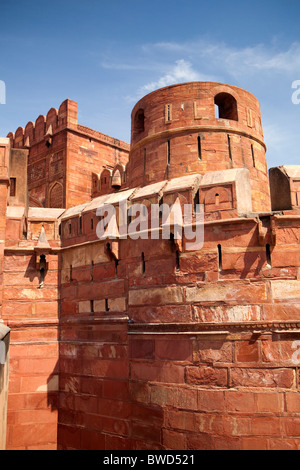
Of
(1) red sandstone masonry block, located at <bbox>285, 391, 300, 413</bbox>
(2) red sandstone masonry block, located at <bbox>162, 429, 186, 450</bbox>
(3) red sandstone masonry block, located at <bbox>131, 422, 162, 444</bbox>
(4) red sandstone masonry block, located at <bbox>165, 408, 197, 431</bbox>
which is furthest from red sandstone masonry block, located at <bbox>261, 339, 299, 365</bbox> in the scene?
(3) red sandstone masonry block, located at <bbox>131, 422, 162, 444</bbox>

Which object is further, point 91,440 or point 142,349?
point 91,440

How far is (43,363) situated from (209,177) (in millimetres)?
5102

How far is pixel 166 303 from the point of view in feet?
22.7

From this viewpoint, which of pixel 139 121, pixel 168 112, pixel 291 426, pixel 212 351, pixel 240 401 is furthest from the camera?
pixel 139 121

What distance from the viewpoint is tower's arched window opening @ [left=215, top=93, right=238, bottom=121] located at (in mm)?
8672

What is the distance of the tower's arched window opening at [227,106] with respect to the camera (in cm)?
867

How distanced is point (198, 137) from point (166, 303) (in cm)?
340

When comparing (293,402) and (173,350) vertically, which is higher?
(173,350)

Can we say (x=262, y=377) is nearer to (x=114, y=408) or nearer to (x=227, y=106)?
(x=114, y=408)

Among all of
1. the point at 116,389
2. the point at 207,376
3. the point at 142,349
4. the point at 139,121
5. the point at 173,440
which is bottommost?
the point at 173,440

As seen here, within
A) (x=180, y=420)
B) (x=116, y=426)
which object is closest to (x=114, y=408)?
(x=116, y=426)

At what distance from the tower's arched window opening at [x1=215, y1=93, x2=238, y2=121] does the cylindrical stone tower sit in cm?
2

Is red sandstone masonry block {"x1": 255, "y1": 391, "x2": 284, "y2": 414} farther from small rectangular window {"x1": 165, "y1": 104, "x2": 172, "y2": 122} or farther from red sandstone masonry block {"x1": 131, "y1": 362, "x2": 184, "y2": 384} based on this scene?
small rectangular window {"x1": 165, "y1": 104, "x2": 172, "y2": 122}

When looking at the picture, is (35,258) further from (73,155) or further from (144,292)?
(73,155)
